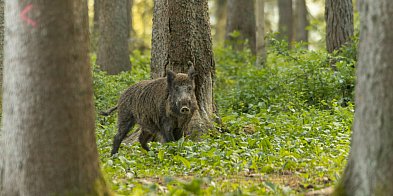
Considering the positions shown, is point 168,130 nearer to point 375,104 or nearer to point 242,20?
point 375,104

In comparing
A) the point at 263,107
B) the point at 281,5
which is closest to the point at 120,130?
the point at 263,107

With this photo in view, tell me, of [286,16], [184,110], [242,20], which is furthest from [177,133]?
[286,16]

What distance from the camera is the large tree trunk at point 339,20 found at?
16266mm

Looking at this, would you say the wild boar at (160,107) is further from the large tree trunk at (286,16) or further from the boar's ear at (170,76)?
the large tree trunk at (286,16)

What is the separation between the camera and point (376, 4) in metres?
5.51

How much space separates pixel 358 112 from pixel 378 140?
36 centimetres

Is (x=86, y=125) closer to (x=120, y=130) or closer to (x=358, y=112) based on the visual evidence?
(x=358, y=112)

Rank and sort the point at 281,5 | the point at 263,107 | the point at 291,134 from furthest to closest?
the point at 281,5 → the point at 263,107 → the point at 291,134

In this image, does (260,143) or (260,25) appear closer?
(260,143)

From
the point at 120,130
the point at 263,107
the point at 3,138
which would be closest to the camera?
the point at 3,138

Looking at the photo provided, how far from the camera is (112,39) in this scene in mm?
20281

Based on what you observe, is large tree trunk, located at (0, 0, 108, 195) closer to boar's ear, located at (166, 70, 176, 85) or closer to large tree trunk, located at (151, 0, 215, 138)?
boar's ear, located at (166, 70, 176, 85)

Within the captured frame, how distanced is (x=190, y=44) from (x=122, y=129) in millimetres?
1932

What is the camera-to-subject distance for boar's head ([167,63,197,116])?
33.5ft
